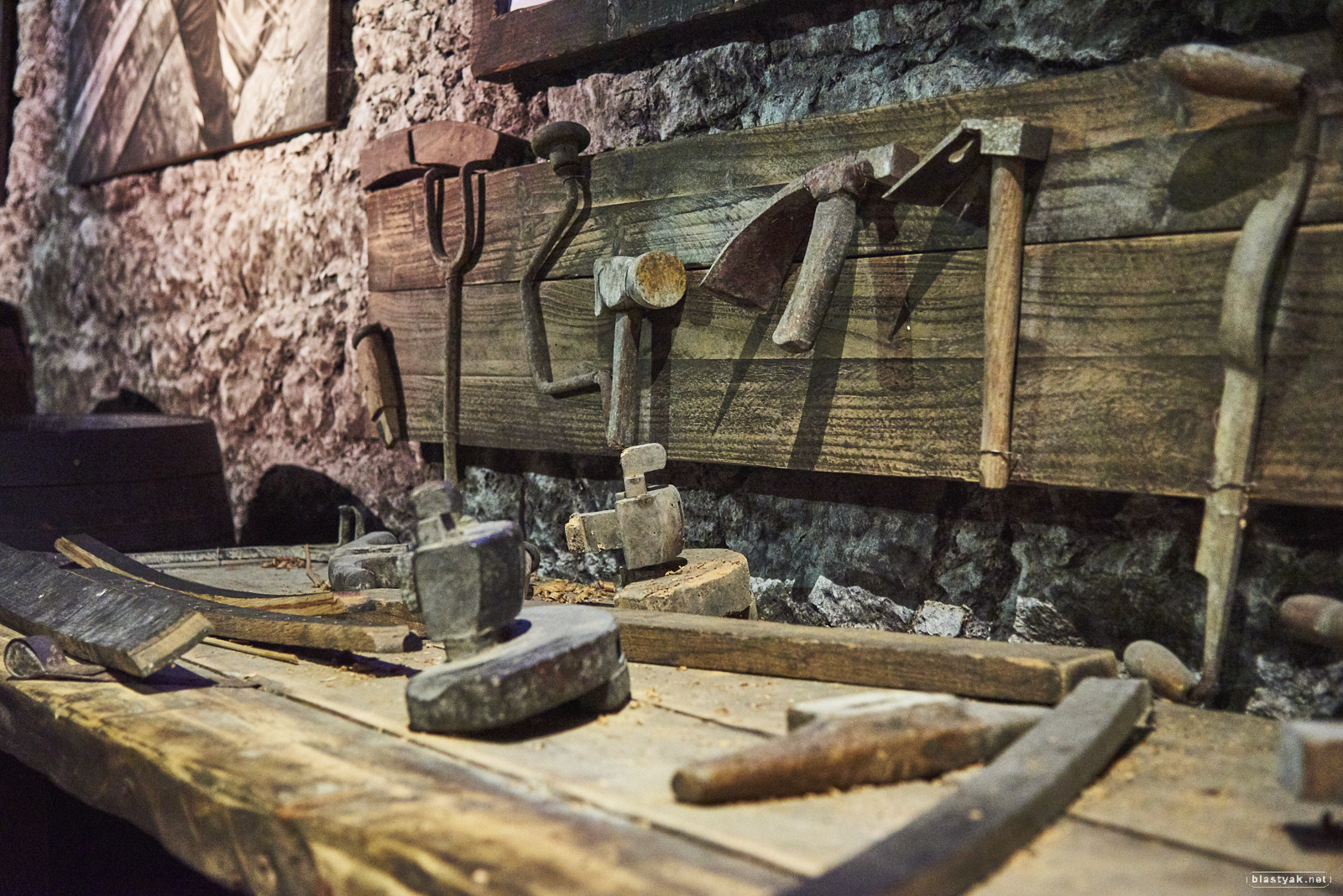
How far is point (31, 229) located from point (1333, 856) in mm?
4850

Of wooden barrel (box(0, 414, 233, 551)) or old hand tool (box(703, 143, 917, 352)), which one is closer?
old hand tool (box(703, 143, 917, 352))

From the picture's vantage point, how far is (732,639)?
1438mm

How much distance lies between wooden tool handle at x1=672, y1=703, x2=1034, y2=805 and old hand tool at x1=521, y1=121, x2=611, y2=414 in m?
1.05

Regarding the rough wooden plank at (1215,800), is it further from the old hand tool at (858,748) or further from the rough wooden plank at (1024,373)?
the rough wooden plank at (1024,373)

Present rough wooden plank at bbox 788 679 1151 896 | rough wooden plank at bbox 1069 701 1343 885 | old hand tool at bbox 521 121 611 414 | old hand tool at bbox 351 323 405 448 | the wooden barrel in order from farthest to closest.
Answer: old hand tool at bbox 351 323 405 448
the wooden barrel
old hand tool at bbox 521 121 611 414
rough wooden plank at bbox 1069 701 1343 885
rough wooden plank at bbox 788 679 1151 896

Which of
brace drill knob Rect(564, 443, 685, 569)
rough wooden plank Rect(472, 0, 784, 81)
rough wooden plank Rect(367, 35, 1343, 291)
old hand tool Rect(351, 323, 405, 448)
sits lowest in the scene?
brace drill knob Rect(564, 443, 685, 569)

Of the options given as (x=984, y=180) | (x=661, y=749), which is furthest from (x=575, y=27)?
(x=661, y=749)

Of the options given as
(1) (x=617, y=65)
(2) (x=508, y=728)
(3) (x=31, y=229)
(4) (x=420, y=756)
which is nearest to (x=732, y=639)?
(2) (x=508, y=728)

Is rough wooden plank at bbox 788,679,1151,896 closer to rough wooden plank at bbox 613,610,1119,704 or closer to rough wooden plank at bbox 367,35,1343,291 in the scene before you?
rough wooden plank at bbox 613,610,1119,704

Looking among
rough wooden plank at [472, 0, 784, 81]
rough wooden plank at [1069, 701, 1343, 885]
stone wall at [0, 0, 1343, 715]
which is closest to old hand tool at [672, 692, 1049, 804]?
rough wooden plank at [1069, 701, 1343, 885]

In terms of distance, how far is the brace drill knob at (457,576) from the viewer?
1200 mm

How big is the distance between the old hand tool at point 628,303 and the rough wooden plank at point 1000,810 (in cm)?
97

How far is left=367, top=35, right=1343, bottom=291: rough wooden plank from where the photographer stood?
1.24m

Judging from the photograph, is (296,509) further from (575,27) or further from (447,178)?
(575,27)
